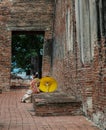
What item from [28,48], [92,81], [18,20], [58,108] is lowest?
[58,108]

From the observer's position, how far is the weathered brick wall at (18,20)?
20.6m

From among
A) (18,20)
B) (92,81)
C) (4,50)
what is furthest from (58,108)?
(18,20)

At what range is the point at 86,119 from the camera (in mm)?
9398

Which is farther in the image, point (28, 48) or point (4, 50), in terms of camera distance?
point (28, 48)

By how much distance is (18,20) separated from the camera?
68.0ft

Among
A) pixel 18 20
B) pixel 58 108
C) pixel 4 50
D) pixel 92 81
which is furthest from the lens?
pixel 18 20

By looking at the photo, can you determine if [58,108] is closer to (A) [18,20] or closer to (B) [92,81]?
(B) [92,81]

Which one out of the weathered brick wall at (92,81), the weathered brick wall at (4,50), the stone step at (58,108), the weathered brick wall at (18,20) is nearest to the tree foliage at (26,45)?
the weathered brick wall at (18,20)

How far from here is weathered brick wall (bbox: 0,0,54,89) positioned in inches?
810

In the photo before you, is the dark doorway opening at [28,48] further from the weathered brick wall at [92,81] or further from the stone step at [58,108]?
the stone step at [58,108]

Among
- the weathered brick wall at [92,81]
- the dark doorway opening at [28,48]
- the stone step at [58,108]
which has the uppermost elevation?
the dark doorway opening at [28,48]

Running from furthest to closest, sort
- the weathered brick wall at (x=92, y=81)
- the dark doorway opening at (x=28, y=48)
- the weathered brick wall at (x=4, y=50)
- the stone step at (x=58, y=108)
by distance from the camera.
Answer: the dark doorway opening at (x=28, y=48)
the weathered brick wall at (x=4, y=50)
the stone step at (x=58, y=108)
the weathered brick wall at (x=92, y=81)

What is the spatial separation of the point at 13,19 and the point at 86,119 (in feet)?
39.9

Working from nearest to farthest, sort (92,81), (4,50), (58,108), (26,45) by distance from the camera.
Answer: (92,81)
(58,108)
(4,50)
(26,45)
